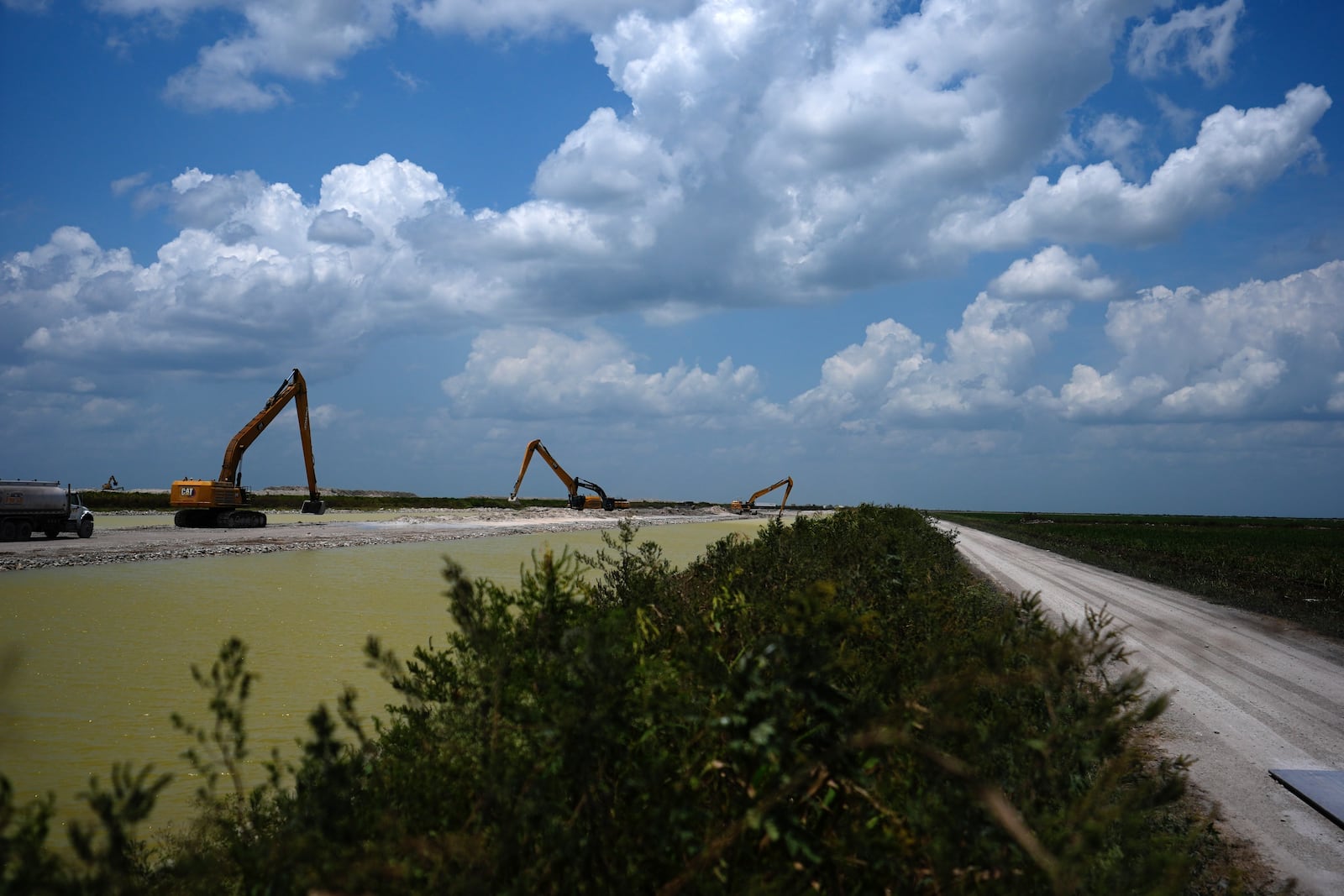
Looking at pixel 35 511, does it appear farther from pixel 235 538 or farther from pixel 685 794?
pixel 685 794

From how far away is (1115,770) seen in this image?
286 centimetres

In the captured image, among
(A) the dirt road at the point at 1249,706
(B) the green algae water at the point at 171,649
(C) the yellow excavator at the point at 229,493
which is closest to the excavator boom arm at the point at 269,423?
(C) the yellow excavator at the point at 229,493

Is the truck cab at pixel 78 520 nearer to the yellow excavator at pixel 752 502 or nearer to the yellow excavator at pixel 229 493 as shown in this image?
the yellow excavator at pixel 229 493

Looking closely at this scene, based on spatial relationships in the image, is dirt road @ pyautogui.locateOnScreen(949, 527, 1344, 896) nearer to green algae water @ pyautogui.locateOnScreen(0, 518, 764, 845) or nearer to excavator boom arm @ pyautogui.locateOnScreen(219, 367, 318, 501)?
green algae water @ pyautogui.locateOnScreen(0, 518, 764, 845)

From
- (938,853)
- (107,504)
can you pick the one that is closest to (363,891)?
(938,853)

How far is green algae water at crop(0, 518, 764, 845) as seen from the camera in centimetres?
782

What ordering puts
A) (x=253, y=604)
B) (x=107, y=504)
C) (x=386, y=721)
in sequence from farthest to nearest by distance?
(x=107, y=504) → (x=253, y=604) → (x=386, y=721)

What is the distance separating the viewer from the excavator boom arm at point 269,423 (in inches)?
1657

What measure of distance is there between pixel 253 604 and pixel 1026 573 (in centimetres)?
1983

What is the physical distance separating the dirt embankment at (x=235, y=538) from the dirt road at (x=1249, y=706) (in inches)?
398

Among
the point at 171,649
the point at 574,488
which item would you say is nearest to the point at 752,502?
the point at 574,488

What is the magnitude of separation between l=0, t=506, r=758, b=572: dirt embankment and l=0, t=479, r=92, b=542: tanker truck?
0.53 metres

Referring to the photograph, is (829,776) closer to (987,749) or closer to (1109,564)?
(987,749)

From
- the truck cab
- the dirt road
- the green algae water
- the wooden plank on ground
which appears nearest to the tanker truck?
the truck cab
